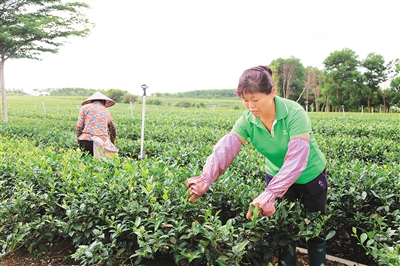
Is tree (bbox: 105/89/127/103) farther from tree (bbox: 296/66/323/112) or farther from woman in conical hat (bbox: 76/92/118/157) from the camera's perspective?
woman in conical hat (bbox: 76/92/118/157)

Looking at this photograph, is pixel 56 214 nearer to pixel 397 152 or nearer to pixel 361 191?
pixel 361 191

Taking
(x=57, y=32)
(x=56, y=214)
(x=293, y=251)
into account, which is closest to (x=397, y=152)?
(x=293, y=251)

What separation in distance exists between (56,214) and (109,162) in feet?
2.95

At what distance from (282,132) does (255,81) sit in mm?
436

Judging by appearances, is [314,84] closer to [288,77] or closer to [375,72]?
[288,77]

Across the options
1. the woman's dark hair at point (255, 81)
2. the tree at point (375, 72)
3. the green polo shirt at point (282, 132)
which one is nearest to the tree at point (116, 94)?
the tree at point (375, 72)

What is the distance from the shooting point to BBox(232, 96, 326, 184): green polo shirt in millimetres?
2115

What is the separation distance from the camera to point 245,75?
2.01m

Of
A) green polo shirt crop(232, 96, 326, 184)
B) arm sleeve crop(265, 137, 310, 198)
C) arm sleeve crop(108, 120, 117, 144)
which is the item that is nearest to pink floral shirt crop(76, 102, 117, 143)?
arm sleeve crop(108, 120, 117, 144)

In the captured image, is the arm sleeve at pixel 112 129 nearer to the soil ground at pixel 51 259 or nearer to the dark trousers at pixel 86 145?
the dark trousers at pixel 86 145

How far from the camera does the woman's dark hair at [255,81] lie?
198 centimetres

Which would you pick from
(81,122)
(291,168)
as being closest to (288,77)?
(81,122)

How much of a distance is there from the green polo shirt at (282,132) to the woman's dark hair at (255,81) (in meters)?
0.22

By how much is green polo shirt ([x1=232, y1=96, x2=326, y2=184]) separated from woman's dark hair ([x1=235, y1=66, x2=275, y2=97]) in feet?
0.72
